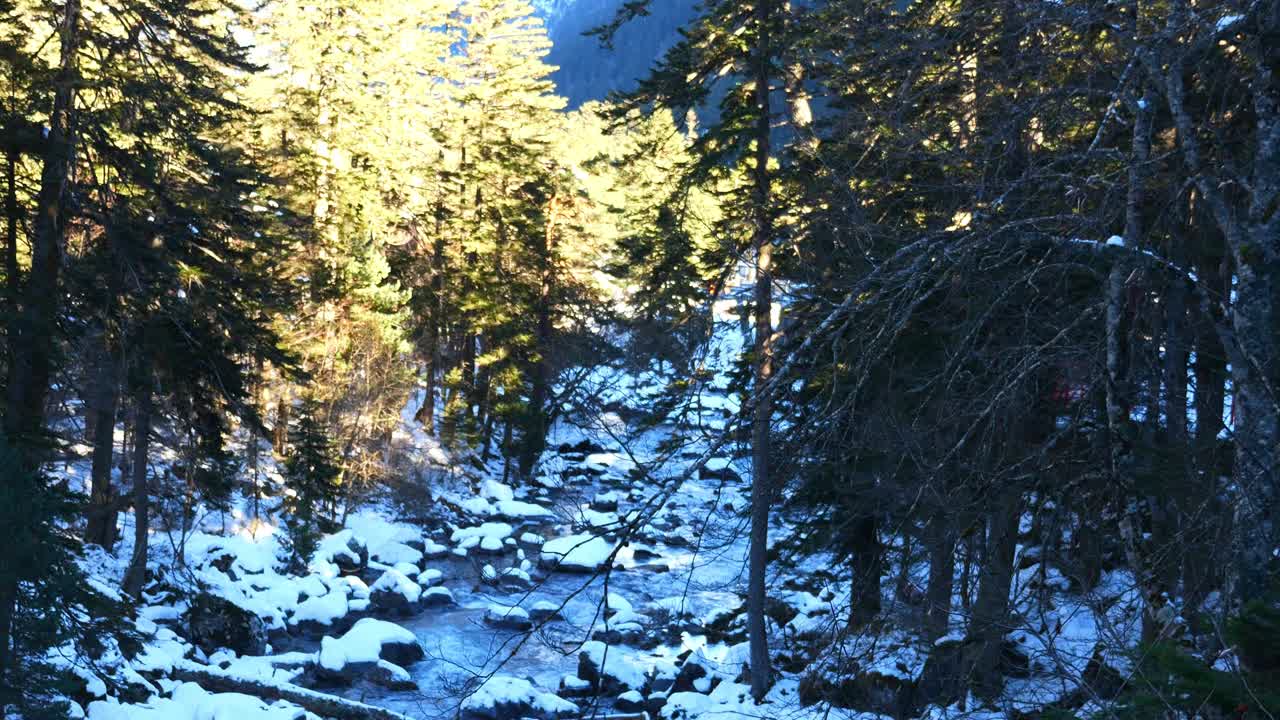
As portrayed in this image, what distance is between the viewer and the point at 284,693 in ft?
50.8

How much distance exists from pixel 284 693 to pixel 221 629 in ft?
12.8

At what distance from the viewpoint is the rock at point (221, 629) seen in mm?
18266

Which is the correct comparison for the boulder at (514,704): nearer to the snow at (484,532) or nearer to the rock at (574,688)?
the rock at (574,688)

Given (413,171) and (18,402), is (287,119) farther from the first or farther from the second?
(18,402)

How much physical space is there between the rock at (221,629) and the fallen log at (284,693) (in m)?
2.66

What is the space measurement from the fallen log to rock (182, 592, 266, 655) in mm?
2665

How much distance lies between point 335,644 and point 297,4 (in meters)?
19.8

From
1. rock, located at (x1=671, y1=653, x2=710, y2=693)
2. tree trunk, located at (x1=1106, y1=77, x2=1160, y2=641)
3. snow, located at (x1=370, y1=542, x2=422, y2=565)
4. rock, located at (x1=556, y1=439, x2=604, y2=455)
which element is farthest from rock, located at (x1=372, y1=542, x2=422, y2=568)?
tree trunk, located at (x1=1106, y1=77, x2=1160, y2=641)

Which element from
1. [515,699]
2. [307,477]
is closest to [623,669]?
[515,699]

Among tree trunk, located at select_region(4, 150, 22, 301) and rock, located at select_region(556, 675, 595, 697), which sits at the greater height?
tree trunk, located at select_region(4, 150, 22, 301)

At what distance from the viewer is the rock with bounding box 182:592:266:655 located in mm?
18266

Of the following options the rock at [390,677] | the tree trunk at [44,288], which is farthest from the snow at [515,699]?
the tree trunk at [44,288]

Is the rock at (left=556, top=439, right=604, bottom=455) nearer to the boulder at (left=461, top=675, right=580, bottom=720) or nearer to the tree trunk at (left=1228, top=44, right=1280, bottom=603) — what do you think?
the boulder at (left=461, top=675, right=580, bottom=720)

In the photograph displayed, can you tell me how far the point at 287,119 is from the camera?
28922 mm
